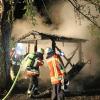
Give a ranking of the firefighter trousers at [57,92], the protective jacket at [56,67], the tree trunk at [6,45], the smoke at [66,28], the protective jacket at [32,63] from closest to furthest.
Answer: the protective jacket at [56,67] → the firefighter trousers at [57,92] → the protective jacket at [32,63] → the tree trunk at [6,45] → the smoke at [66,28]

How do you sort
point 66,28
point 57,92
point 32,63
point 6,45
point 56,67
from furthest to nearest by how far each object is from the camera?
1. point 66,28
2. point 6,45
3. point 32,63
4. point 57,92
5. point 56,67

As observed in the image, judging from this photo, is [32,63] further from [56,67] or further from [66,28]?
[66,28]

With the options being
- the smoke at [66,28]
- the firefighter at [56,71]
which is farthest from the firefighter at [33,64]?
the smoke at [66,28]

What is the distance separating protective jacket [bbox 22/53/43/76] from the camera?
14370 mm

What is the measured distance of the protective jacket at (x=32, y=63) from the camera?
47.1 feet

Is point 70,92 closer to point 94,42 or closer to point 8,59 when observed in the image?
point 8,59

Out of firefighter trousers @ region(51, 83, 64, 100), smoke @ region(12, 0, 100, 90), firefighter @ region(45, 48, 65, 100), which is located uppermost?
smoke @ region(12, 0, 100, 90)

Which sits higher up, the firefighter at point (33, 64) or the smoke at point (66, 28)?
the smoke at point (66, 28)

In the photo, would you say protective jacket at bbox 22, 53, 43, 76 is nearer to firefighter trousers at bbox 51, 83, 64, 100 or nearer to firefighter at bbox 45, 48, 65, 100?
firefighter at bbox 45, 48, 65, 100

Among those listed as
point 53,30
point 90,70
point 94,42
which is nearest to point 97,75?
point 90,70

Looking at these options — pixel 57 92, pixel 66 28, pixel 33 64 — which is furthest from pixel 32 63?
pixel 66 28

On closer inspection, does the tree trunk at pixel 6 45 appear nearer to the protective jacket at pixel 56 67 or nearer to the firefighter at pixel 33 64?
the firefighter at pixel 33 64

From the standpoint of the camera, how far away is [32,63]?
47.8ft

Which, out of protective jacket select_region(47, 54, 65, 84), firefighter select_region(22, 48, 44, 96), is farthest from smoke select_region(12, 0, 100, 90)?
protective jacket select_region(47, 54, 65, 84)
